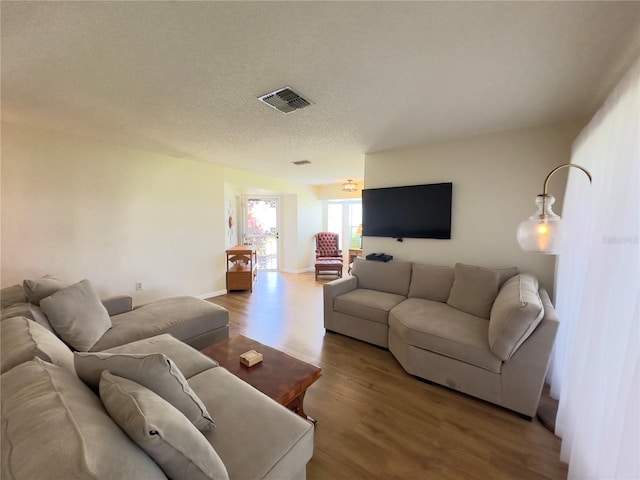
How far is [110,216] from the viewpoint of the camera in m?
3.38

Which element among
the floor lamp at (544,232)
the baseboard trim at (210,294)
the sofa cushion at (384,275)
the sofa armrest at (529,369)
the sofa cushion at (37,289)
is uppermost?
the floor lamp at (544,232)

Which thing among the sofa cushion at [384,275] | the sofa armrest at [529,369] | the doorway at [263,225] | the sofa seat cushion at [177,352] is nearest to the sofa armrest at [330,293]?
the sofa cushion at [384,275]

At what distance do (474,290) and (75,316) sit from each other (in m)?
3.46

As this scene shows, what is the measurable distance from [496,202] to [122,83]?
3.72 m

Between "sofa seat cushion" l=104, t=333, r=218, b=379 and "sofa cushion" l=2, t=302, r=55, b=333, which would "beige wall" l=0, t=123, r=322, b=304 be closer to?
"sofa cushion" l=2, t=302, r=55, b=333

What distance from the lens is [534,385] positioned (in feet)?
5.94

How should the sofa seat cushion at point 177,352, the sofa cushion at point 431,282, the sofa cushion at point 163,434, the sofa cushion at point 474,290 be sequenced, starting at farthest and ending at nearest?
1. the sofa cushion at point 431,282
2. the sofa cushion at point 474,290
3. the sofa seat cushion at point 177,352
4. the sofa cushion at point 163,434

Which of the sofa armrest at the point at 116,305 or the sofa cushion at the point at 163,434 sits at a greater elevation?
the sofa cushion at the point at 163,434

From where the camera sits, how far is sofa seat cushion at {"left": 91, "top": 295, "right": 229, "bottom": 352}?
2039 mm

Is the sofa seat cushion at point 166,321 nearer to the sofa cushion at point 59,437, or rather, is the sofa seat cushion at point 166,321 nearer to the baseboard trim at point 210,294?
the sofa cushion at point 59,437

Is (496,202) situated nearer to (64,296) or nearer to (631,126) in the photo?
(631,126)

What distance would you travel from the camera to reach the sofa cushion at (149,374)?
3.21 feet

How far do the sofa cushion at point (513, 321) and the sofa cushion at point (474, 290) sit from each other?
0.46 meters

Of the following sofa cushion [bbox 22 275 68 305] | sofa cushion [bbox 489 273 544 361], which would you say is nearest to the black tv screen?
sofa cushion [bbox 489 273 544 361]
